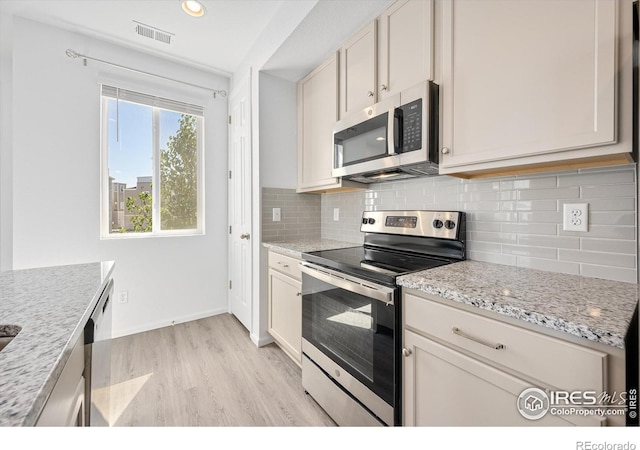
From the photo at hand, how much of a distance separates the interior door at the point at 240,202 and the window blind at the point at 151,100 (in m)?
0.38

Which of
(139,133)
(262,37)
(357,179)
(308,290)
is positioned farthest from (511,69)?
(139,133)

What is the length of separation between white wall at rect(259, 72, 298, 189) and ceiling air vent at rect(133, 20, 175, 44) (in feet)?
2.82

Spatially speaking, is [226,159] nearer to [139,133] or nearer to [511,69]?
[139,133]

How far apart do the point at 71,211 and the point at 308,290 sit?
2144 millimetres

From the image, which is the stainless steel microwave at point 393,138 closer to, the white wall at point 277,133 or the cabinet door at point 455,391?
the white wall at point 277,133

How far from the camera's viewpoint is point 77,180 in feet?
7.57

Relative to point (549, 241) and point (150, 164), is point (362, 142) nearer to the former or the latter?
point (549, 241)

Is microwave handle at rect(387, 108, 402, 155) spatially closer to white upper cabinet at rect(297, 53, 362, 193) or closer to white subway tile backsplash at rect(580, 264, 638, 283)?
white upper cabinet at rect(297, 53, 362, 193)

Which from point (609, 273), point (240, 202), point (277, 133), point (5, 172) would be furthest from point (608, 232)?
point (5, 172)

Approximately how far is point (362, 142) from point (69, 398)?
166cm

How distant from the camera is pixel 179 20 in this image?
2143 millimetres

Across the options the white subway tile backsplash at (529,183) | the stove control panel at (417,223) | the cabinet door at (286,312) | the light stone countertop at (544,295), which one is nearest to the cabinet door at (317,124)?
the stove control panel at (417,223)

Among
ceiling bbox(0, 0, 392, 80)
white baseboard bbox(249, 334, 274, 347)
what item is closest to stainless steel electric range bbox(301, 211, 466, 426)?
white baseboard bbox(249, 334, 274, 347)

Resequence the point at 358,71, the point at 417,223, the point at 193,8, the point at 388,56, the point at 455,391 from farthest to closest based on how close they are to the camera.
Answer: the point at 193,8 < the point at 358,71 < the point at 417,223 < the point at 388,56 < the point at 455,391
